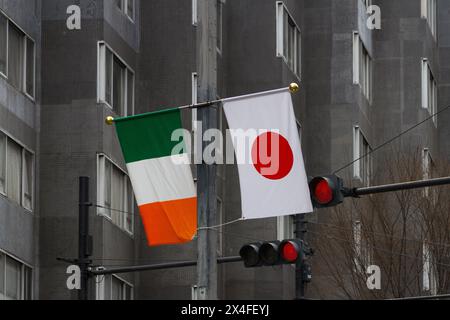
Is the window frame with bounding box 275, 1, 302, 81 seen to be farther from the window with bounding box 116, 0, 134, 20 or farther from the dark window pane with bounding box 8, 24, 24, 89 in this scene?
the dark window pane with bounding box 8, 24, 24, 89

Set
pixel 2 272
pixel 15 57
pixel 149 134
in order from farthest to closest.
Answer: pixel 15 57 → pixel 2 272 → pixel 149 134

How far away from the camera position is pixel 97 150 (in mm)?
37469

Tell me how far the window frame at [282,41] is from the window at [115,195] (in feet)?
25.0

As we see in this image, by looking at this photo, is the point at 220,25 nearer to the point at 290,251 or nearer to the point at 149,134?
the point at 290,251

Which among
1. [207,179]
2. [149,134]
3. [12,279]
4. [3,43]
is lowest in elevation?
[12,279]

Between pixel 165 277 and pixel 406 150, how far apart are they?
43.5 ft

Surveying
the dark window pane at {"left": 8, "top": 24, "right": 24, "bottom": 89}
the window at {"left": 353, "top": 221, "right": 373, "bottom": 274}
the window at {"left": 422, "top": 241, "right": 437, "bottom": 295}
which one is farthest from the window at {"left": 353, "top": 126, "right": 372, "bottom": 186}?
the dark window pane at {"left": 8, "top": 24, "right": 24, "bottom": 89}

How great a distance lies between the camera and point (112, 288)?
3856cm

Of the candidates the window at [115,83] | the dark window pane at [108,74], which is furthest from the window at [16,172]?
the dark window pane at [108,74]

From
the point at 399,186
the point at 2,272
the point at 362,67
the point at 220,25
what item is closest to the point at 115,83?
the point at 220,25

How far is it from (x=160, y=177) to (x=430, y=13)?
122ft

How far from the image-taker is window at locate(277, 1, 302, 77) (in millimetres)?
44844

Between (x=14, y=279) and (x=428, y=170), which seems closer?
(x=14, y=279)

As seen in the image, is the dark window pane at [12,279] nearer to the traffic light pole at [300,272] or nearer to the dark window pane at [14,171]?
the dark window pane at [14,171]
